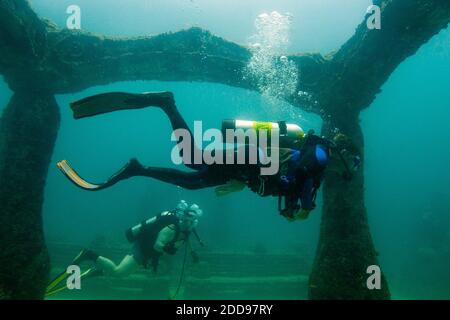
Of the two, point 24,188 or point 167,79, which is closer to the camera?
point 24,188

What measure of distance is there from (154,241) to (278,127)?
5.42m

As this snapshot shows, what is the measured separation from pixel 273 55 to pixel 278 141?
4.72 m

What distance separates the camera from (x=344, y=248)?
7051mm

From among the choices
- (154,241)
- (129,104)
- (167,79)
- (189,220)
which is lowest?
(154,241)

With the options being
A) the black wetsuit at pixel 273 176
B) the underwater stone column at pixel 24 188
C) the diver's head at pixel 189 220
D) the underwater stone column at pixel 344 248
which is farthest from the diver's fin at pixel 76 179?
the underwater stone column at pixel 344 248

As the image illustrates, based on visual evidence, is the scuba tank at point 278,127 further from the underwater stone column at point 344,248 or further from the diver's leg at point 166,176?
the underwater stone column at point 344,248

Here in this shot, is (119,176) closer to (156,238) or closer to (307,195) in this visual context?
(307,195)

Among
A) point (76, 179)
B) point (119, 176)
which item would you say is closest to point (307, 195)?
point (119, 176)

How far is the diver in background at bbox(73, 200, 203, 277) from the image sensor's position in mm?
8141

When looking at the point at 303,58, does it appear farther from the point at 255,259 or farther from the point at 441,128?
the point at 441,128

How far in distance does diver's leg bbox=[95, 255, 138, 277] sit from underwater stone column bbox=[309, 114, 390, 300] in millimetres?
4942

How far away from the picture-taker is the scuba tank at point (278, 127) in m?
4.38

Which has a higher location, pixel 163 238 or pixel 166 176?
pixel 166 176
